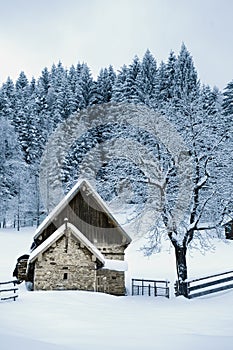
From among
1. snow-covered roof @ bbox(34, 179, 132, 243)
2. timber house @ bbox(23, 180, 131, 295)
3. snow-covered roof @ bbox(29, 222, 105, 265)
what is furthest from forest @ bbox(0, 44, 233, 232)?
snow-covered roof @ bbox(29, 222, 105, 265)

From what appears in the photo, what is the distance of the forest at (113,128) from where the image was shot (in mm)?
18516

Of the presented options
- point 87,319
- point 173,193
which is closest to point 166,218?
point 173,193

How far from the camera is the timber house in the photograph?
17859mm

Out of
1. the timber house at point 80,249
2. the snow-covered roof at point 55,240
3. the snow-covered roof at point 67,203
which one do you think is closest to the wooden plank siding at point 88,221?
the timber house at point 80,249

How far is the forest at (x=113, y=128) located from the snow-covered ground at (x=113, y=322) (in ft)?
18.4

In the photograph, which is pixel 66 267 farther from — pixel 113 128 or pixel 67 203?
pixel 113 128

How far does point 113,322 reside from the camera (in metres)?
10.1

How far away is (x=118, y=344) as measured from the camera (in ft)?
22.7

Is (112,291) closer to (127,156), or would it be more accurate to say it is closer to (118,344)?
(127,156)

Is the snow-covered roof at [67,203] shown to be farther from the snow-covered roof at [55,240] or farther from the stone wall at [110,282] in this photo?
the stone wall at [110,282]

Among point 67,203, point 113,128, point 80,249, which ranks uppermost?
point 113,128

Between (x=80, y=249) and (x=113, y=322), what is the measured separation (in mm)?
8191

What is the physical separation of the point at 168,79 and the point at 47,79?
30310 mm

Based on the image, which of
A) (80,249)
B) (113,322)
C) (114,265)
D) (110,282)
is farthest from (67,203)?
(113,322)
